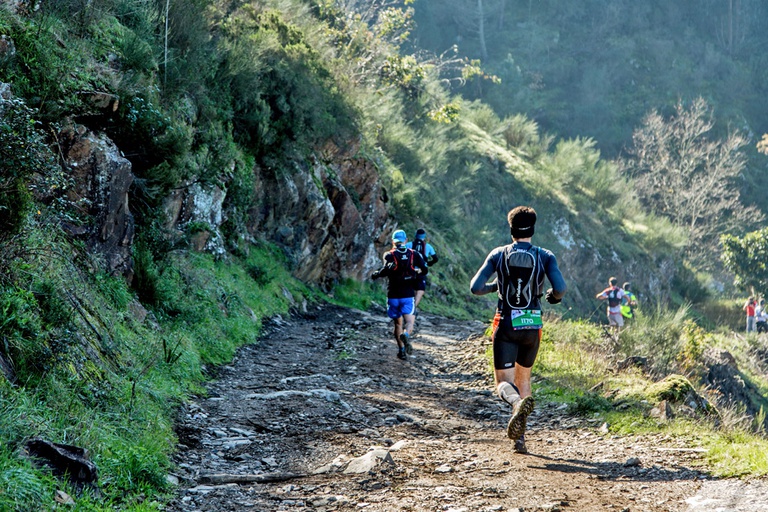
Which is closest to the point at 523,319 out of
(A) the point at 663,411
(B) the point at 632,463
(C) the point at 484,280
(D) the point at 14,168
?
(C) the point at 484,280

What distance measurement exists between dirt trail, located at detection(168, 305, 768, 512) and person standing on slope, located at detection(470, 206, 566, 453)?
0.68m

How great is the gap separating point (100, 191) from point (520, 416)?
507 cm

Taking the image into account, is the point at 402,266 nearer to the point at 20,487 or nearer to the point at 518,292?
the point at 518,292

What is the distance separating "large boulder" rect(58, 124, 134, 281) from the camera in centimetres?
751

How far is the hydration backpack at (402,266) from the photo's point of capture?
10281 millimetres

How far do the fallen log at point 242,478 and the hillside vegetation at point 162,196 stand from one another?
322mm

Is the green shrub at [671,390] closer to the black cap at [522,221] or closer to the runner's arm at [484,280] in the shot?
the runner's arm at [484,280]

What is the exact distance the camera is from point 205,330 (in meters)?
9.23

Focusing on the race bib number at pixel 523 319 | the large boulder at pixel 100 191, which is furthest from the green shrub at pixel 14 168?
the race bib number at pixel 523 319

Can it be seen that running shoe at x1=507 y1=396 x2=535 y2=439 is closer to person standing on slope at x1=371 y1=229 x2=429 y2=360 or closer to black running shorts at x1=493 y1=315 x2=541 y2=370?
black running shorts at x1=493 y1=315 x2=541 y2=370

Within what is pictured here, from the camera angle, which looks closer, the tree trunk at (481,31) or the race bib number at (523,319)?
the race bib number at (523,319)

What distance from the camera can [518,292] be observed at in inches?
226

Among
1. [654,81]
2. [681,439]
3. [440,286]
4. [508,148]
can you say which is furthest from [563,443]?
[654,81]

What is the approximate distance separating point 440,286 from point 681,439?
14.8m
